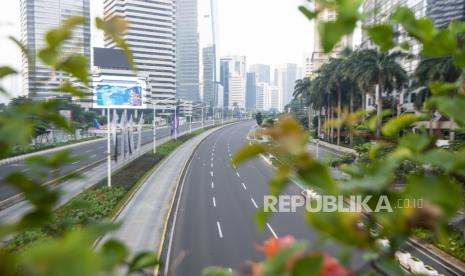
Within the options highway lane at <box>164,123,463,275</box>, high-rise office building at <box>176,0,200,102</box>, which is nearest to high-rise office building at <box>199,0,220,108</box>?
high-rise office building at <box>176,0,200,102</box>

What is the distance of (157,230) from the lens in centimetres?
1773

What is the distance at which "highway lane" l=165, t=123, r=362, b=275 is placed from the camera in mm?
14984

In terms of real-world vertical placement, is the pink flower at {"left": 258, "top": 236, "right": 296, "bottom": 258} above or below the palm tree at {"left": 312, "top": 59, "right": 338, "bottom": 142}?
below

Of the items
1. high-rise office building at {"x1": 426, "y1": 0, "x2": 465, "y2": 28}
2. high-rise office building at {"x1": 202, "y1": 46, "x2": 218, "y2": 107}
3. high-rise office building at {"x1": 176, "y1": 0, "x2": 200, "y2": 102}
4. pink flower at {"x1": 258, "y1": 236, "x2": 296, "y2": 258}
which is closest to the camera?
pink flower at {"x1": 258, "y1": 236, "x2": 296, "y2": 258}

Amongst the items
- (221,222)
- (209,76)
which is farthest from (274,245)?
(209,76)

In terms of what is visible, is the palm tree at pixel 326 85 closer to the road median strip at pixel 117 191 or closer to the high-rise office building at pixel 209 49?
the road median strip at pixel 117 191

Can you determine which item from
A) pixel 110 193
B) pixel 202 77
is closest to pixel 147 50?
pixel 110 193

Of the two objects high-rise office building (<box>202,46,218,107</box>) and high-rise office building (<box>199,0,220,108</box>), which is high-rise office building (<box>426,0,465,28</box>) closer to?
high-rise office building (<box>199,0,220,108</box>)

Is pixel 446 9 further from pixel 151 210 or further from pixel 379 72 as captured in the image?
pixel 151 210

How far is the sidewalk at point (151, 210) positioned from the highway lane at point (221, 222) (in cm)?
82

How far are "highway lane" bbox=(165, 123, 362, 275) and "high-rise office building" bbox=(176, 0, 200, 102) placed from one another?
450 ft

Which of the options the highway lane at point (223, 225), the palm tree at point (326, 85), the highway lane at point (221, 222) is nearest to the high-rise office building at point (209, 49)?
the palm tree at point (326, 85)

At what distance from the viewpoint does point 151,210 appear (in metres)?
21.2

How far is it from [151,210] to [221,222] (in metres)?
4.30
